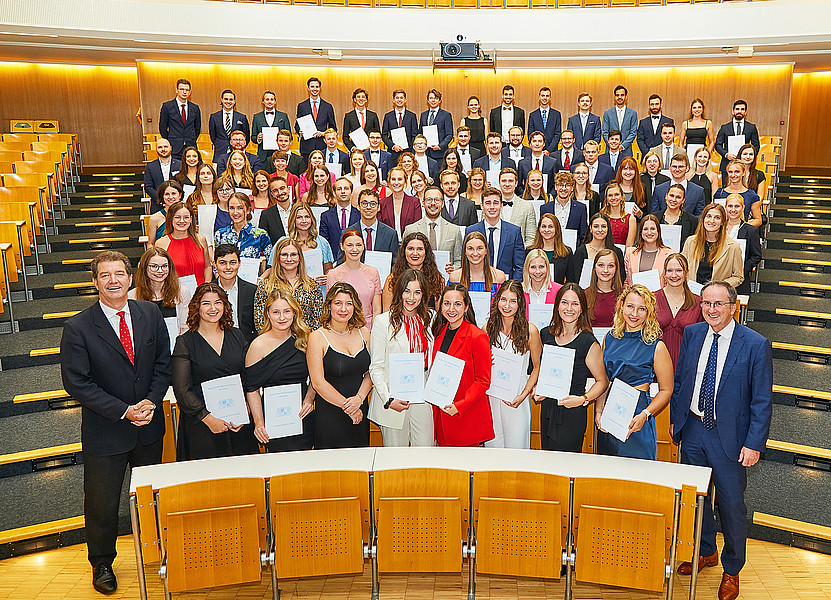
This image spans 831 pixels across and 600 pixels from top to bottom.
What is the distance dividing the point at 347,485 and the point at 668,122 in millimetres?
7041

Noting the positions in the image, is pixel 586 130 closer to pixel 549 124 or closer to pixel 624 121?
pixel 549 124

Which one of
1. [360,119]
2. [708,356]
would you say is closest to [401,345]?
[708,356]

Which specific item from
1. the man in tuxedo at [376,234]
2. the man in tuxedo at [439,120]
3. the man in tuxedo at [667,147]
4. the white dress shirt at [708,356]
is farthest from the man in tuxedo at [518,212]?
the man in tuxedo at [667,147]

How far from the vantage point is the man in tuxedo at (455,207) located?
253 inches

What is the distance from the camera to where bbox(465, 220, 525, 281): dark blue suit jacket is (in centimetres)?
589

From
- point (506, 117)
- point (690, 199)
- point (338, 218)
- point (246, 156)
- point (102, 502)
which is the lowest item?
point (102, 502)

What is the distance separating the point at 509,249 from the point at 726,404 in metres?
2.43

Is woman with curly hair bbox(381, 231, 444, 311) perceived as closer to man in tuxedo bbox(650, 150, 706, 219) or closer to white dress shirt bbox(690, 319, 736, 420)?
white dress shirt bbox(690, 319, 736, 420)

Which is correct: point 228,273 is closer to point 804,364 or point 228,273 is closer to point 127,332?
point 127,332

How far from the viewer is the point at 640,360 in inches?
161

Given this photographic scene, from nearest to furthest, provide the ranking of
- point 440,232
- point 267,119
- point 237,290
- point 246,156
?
1. point 237,290
2. point 440,232
3. point 246,156
4. point 267,119

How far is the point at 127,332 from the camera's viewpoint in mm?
4004

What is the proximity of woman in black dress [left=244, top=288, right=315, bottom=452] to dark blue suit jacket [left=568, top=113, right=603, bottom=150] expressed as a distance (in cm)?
599

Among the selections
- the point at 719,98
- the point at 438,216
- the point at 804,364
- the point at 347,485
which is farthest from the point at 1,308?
the point at 719,98
